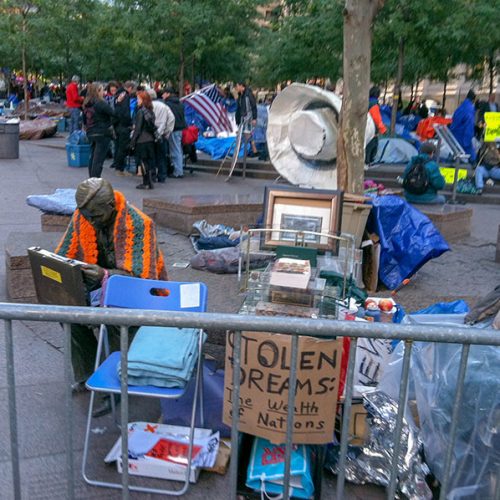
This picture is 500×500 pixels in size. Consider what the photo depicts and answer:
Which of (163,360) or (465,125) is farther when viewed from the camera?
(465,125)

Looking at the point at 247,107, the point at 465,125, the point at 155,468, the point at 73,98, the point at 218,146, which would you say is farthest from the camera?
the point at 73,98

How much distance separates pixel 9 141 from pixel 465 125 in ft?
34.3

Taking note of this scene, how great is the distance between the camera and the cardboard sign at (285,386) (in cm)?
269

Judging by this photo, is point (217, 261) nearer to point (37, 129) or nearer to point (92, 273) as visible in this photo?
point (92, 273)

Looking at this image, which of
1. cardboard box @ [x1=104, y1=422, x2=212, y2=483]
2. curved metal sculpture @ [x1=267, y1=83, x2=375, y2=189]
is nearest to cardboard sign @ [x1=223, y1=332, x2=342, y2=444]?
cardboard box @ [x1=104, y1=422, x2=212, y2=483]

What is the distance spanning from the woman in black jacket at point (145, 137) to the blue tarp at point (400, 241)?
6.13 metres

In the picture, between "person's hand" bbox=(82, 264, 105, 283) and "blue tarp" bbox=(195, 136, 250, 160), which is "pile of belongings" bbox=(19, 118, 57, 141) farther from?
"person's hand" bbox=(82, 264, 105, 283)

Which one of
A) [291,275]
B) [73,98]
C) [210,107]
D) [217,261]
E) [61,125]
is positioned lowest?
[217,261]

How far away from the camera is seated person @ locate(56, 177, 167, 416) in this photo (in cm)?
389

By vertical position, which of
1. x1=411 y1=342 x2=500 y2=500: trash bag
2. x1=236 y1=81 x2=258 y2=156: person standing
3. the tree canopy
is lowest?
x1=411 y1=342 x2=500 y2=500: trash bag

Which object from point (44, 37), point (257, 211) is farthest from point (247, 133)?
point (44, 37)

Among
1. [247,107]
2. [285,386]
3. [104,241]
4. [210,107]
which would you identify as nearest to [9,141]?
[210,107]

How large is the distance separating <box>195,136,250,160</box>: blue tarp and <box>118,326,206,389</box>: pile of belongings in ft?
38.1

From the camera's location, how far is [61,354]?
4.44 meters
